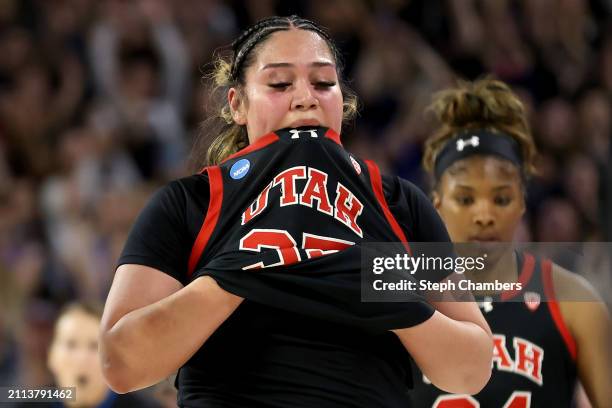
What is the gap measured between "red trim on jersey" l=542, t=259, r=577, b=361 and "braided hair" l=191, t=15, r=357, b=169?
34.6 inches

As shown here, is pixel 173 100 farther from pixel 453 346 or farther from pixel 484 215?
→ pixel 453 346

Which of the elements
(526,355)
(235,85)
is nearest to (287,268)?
(235,85)

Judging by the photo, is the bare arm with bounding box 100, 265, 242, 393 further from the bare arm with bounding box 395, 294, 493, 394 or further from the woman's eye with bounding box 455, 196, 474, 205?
the woman's eye with bounding box 455, 196, 474, 205

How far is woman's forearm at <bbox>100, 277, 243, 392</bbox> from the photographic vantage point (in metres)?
1.64

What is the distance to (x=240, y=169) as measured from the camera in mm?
1872

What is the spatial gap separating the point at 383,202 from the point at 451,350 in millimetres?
324

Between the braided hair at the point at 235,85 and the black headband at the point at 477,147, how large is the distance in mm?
684

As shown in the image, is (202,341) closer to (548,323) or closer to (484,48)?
(548,323)

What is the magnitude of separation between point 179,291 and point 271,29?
70 centimetres

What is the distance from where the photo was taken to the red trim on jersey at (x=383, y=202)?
6.02ft

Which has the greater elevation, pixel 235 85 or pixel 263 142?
pixel 235 85

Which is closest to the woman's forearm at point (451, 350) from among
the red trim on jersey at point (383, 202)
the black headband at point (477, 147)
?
the red trim on jersey at point (383, 202)

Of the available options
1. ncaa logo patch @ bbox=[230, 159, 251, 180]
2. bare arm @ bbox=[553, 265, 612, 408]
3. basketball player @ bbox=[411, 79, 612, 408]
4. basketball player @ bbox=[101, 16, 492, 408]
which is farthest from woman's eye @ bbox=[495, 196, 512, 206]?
ncaa logo patch @ bbox=[230, 159, 251, 180]

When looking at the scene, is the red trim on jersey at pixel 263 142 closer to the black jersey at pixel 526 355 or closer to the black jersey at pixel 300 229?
the black jersey at pixel 300 229
